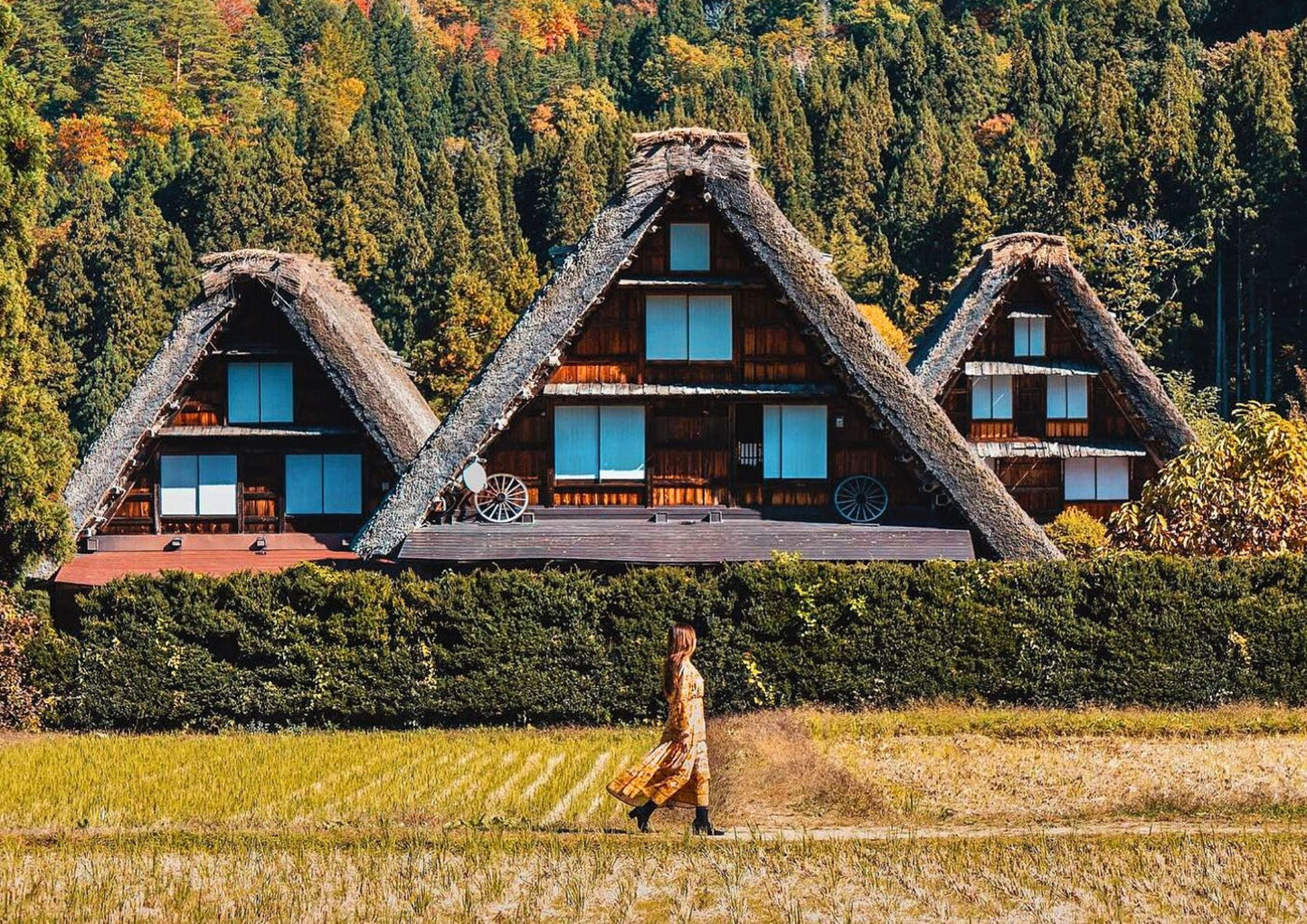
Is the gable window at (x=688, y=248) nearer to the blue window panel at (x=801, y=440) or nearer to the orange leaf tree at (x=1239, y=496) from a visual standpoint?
the blue window panel at (x=801, y=440)

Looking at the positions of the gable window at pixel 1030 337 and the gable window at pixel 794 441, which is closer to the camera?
the gable window at pixel 794 441

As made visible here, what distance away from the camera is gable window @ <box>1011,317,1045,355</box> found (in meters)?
39.8

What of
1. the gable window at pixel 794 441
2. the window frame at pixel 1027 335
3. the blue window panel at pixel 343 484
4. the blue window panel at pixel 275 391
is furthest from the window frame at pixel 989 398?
the blue window panel at pixel 275 391

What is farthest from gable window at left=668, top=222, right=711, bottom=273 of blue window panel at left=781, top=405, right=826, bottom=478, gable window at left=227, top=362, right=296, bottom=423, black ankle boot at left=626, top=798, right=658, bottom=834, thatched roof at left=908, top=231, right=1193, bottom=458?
black ankle boot at left=626, top=798, right=658, bottom=834

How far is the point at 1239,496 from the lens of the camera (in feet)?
97.0

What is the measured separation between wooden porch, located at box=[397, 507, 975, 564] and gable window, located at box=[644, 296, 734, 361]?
261cm

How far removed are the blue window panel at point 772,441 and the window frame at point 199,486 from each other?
9812mm

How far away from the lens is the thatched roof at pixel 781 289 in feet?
90.4

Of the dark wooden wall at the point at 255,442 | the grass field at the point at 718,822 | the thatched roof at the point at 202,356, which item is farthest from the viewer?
the dark wooden wall at the point at 255,442

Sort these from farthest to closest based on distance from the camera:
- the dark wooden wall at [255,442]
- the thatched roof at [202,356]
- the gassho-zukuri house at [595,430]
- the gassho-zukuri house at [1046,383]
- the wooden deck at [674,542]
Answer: the gassho-zukuri house at [1046,383]
the dark wooden wall at [255,442]
the thatched roof at [202,356]
the gassho-zukuri house at [595,430]
the wooden deck at [674,542]

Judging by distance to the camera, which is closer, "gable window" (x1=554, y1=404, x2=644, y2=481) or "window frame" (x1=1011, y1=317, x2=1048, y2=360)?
"gable window" (x1=554, y1=404, x2=644, y2=481)

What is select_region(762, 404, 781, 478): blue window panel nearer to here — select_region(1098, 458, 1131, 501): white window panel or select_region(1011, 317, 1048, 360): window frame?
select_region(1011, 317, 1048, 360): window frame

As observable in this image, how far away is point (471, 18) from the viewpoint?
180625 mm

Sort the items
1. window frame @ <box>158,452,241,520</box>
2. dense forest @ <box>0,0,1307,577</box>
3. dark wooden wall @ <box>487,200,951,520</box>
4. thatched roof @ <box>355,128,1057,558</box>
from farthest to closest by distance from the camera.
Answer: dense forest @ <box>0,0,1307,577</box> → window frame @ <box>158,452,241,520</box> → dark wooden wall @ <box>487,200,951,520</box> → thatched roof @ <box>355,128,1057,558</box>
